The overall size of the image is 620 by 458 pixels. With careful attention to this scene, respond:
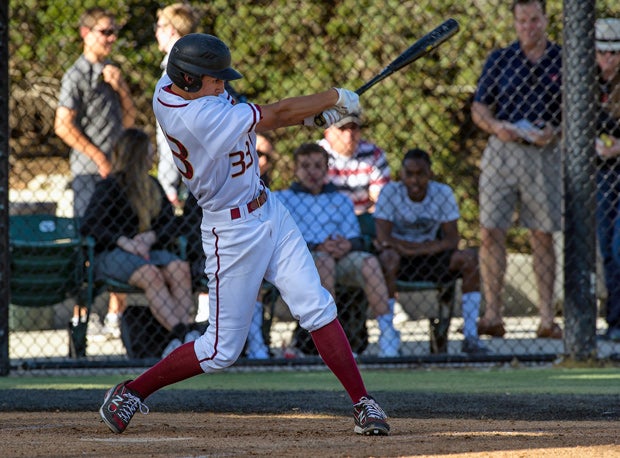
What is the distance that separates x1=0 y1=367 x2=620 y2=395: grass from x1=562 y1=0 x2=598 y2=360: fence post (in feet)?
0.94

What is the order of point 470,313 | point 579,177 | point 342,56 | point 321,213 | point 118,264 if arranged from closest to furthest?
1. point 579,177
2. point 118,264
3. point 321,213
4. point 470,313
5. point 342,56

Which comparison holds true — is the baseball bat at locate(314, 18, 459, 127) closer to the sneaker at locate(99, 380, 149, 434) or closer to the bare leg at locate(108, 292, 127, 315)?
the sneaker at locate(99, 380, 149, 434)

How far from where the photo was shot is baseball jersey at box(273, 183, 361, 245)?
24.1 feet

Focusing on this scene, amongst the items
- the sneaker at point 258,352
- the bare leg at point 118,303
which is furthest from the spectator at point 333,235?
the bare leg at point 118,303

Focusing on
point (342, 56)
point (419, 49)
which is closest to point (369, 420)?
point (419, 49)

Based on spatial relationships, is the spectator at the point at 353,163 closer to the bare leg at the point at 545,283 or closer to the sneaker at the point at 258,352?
the bare leg at the point at 545,283

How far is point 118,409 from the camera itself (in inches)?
175

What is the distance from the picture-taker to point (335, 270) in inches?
287

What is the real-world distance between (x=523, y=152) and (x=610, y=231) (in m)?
0.88

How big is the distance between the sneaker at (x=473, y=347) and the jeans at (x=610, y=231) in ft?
3.57

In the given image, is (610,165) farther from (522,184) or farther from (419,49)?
(419,49)

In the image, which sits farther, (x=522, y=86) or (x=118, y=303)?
(x=118, y=303)

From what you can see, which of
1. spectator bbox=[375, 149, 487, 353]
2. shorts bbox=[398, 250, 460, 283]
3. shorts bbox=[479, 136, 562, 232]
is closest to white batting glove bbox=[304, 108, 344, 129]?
spectator bbox=[375, 149, 487, 353]

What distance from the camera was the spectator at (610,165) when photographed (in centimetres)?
760
